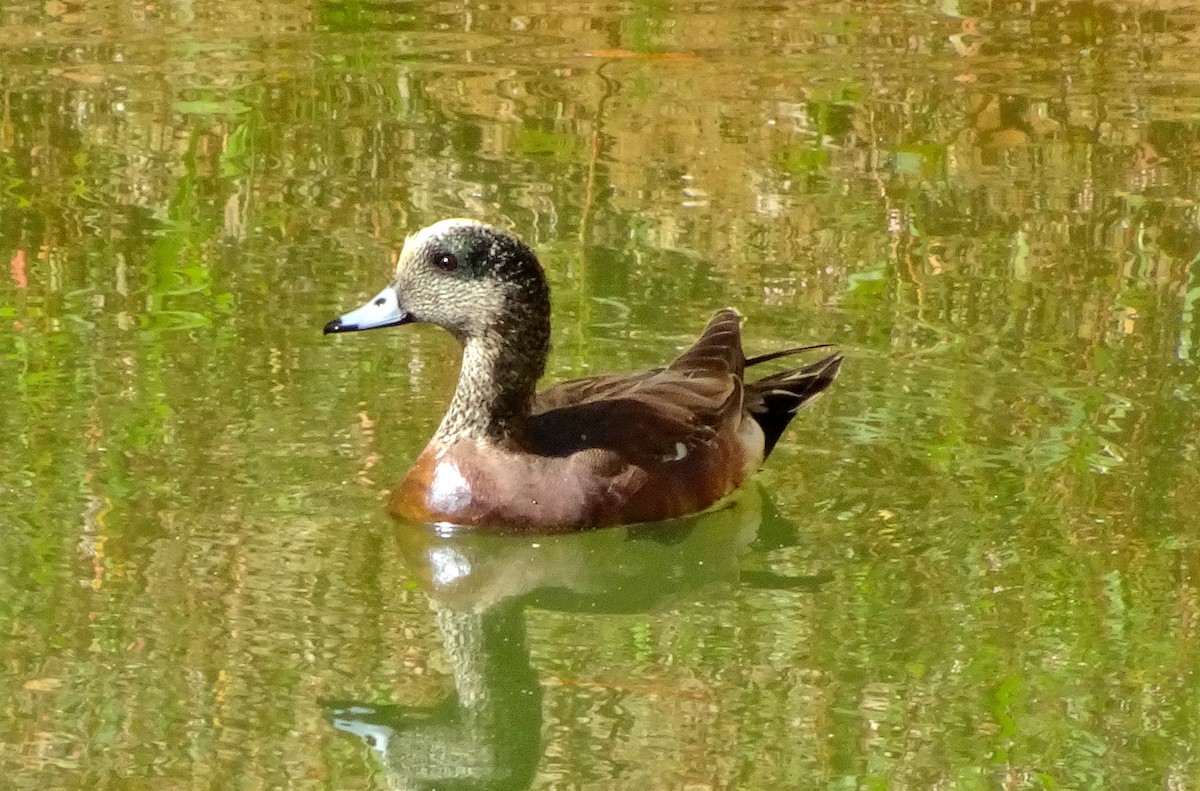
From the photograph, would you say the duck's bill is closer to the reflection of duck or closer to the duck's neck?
the duck's neck

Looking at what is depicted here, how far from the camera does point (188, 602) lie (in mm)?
6531

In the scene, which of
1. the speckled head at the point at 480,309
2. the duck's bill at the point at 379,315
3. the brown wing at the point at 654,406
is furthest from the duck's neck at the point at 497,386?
the duck's bill at the point at 379,315

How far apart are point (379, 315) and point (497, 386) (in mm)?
444

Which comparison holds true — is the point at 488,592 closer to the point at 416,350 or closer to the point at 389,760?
the point at 389,760

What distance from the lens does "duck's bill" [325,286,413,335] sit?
704cm

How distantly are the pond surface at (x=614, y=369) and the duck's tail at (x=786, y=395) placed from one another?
0.12 meters

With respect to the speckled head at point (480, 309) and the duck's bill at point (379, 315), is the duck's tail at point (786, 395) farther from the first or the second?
the duck's bill at point (379, 315)

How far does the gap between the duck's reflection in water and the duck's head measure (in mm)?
693

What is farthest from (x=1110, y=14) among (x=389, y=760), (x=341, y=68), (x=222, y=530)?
(x=389, y=760)

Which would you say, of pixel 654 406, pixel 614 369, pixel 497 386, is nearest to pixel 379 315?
pixel 497 386

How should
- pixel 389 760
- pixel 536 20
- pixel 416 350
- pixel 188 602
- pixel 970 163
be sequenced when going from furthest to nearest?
pixel 536 20, pixel 970 163, pixel 416 350, pixel 188 602, pixel 389 760

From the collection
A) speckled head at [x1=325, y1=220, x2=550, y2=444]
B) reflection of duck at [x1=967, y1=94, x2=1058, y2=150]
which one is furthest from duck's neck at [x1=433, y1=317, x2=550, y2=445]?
reflection of duck at [x1=967, y1=94, x2=1058, y2=150]

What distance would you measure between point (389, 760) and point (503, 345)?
6.20ft

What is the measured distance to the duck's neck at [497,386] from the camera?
717 cm
